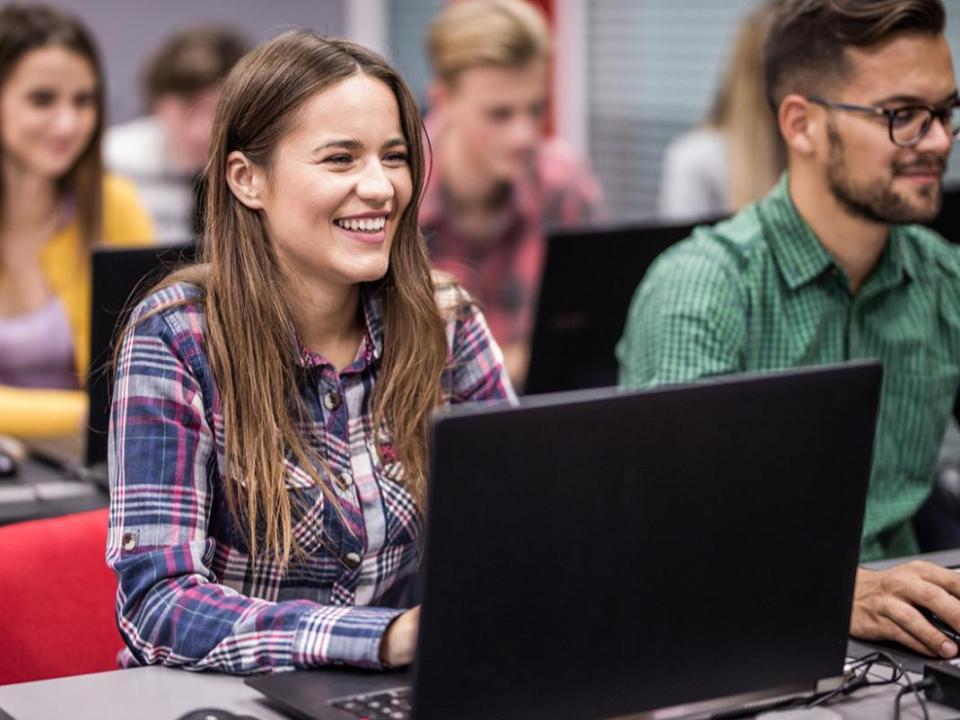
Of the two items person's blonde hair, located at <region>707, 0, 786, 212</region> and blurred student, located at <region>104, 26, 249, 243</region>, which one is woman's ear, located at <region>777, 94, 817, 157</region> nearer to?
person's blonde hair, located at <region>707, 0, 786, 212</region>

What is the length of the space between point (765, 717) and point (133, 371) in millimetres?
705

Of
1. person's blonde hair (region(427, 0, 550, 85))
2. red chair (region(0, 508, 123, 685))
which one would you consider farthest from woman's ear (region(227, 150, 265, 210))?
person's blonde hair (region(427, 0, 550, 85))

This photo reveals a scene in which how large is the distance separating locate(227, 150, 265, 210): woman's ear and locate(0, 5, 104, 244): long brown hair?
1.66 metres

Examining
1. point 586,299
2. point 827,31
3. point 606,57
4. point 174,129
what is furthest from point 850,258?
point 606,57

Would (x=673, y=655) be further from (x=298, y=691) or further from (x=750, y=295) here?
(x=750, y=295)

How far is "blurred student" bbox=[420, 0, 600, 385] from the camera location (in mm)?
3494

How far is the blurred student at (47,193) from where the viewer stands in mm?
3199

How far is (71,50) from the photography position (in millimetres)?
3234

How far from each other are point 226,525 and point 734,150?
7.90ft

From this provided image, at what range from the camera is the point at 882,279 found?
2.11m

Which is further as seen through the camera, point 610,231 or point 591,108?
point 591,108

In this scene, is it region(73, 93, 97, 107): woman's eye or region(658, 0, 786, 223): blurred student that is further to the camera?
region(658, 0, 786, 223): blurred student

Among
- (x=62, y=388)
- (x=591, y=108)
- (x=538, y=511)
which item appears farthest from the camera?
(x=591, y=108)

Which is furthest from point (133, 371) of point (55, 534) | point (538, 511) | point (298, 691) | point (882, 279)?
point (882, 279)
